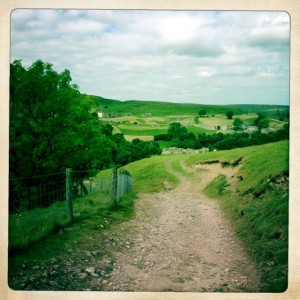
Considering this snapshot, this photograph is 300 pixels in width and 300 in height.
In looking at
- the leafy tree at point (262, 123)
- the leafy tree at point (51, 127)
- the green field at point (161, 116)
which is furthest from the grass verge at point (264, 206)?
the leafy tree at point (51, 127)

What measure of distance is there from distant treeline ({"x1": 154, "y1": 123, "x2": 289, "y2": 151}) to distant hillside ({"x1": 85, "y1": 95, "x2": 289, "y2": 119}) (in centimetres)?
14

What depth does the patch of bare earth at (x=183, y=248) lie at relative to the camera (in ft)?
12.3

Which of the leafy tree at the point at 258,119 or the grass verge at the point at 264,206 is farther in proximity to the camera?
the leafy tree at the point at 258,119

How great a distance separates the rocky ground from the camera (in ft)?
12.3

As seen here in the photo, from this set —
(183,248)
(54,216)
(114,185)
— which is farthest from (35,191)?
(183,248)

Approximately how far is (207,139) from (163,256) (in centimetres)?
109

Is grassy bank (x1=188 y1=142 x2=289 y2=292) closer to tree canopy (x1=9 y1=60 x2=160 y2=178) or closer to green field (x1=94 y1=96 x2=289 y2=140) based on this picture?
green field (x1=94 y1=96 x2=289 y2=140)

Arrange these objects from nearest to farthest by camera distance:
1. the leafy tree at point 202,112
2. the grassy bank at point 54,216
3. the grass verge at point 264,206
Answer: the grass verge at point 264,206 < the grassy bank at point 54,216 < the leafy tree at point 202,112

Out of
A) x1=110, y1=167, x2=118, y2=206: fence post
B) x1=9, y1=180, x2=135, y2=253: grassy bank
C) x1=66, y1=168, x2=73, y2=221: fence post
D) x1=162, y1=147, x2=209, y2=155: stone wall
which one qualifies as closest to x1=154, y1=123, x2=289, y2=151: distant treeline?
x1=162, y1=147, x2=209, y2=155: stone wall

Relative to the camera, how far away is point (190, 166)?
4.04 metres

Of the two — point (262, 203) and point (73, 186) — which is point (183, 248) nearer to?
point (262, 203)

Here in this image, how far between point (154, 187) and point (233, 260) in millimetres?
922

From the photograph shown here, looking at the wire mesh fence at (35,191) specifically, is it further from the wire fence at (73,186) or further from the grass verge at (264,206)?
the grass verge at (264,206)

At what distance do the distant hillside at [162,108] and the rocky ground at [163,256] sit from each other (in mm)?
529
